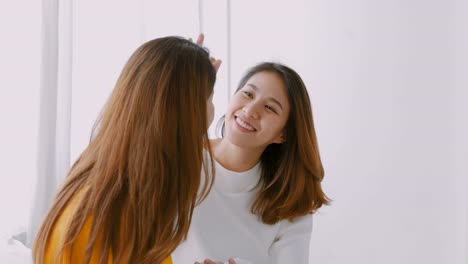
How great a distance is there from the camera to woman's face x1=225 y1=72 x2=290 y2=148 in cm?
157

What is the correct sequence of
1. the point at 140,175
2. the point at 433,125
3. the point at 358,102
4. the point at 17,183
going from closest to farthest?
1. the point at 140,175
2. the point at 17,183
3. the point at 433,125
4. the point at 358,102

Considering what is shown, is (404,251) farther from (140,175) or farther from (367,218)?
(140,175)

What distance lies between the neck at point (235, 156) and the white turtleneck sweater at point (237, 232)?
3 cm

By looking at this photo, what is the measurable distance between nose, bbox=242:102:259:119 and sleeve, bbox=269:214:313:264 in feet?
1.13

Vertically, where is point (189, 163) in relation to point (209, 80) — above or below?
below

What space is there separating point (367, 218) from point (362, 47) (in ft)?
2.72

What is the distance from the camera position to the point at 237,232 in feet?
5.18

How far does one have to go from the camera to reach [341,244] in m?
2.65

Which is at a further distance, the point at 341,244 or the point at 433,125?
the point at 341,244

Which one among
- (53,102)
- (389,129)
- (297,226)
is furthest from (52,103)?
(389,129)

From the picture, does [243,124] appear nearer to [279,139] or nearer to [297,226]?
[279,139]

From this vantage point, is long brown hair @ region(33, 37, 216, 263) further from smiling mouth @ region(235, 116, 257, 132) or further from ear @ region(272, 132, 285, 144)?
ear @ region(272, 132, 285, 144)

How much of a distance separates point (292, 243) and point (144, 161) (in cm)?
78

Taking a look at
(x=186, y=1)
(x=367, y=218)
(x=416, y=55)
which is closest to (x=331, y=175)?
(x=367, y=218)
